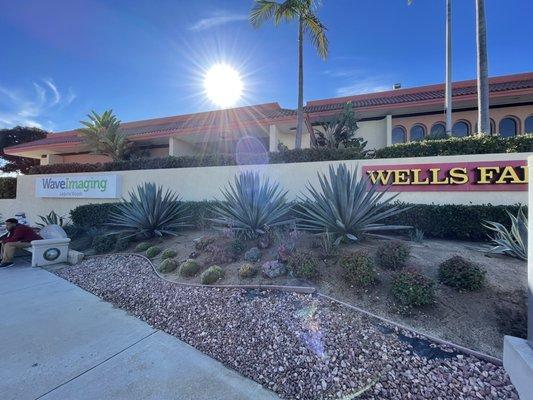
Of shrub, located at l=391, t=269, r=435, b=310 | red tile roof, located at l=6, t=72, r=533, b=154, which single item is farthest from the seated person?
red tile roof, located at l=6, t=72, r=533, b=154

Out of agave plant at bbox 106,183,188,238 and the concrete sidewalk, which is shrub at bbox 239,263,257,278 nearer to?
the concrete sidewalk

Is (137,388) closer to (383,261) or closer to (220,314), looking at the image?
(220,314)

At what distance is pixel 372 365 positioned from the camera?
287 centimetres

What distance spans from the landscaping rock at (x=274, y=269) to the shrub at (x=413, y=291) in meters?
1.88

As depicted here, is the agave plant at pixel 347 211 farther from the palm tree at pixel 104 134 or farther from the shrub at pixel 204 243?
the palm tree at pixel 104 134

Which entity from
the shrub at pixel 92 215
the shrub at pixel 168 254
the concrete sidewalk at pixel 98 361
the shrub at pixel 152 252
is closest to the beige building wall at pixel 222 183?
the shrub at pixel 92 215

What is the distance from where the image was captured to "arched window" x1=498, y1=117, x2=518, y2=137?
13.3 meters

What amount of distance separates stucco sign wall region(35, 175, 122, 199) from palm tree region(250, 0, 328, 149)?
9101 millimetres

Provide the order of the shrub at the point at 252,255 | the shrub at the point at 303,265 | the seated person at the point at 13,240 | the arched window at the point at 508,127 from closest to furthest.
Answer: the shrub at the point at 303,265, the shrub at the point at 252,255, the seated person at the point at 13,240, the arched window at the point at 508,127

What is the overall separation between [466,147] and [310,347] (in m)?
7.67

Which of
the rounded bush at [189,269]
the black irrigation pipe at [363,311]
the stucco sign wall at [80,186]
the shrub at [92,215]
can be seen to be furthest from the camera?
the stucco sign wall at [80,186]

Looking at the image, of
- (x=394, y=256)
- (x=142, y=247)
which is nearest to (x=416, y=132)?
(x=394, y=256)

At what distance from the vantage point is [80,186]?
13.3 metres

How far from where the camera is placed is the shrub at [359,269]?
4223 millimetres
